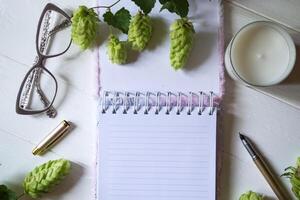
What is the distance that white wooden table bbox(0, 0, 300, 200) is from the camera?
70 cm

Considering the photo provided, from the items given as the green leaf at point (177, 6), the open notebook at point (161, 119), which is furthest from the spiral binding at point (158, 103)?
the green leaf at point (177, 6)

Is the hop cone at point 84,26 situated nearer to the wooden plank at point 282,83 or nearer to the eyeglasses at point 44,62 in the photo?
the eyeglasses at point 44,62

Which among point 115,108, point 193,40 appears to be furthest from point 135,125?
point 193,40

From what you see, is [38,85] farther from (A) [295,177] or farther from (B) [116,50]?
(A) [295,177]

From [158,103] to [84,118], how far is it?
105mm

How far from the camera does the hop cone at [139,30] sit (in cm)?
68

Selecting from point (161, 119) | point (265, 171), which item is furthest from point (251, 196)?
point (161, 119)

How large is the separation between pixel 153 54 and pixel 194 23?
0.23 feet

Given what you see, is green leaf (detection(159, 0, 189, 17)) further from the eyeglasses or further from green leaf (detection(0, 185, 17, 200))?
green leaf (detection(0, 185, 17, 200))

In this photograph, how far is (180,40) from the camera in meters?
0.67

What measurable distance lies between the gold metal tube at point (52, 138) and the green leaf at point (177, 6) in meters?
0.21

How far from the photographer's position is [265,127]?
2.31ft

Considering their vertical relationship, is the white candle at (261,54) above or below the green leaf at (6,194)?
above

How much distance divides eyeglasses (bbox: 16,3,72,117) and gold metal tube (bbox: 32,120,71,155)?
0.9 inches
